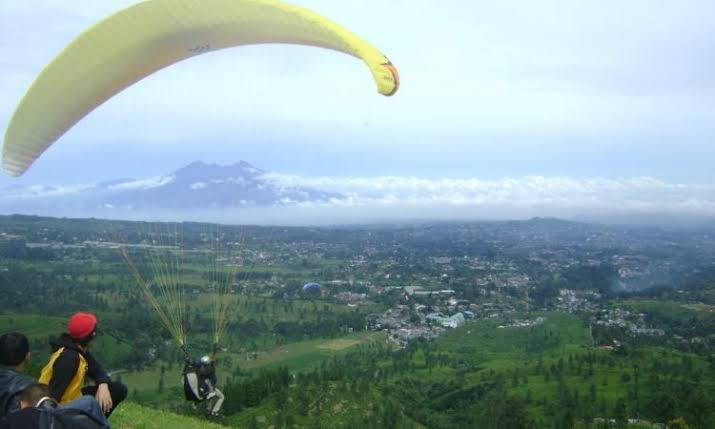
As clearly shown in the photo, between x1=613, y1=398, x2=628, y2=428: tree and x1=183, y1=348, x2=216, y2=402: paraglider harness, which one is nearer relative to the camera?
x1=183, y1=348, x2=216, y2=402: paraglider harness

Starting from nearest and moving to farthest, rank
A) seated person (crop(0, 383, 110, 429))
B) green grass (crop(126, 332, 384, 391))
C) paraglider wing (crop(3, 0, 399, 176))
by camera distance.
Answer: seated person (crop(0, 383, 110, 429)), paraglider wing (crop(3, 0, 399, 176)), green grass (crop(126, 332, 384, 391))

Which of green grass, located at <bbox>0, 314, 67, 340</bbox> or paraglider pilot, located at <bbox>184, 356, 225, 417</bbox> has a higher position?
paraglider pilot, located at <bbox>184, 356, 225, 417</bbox>

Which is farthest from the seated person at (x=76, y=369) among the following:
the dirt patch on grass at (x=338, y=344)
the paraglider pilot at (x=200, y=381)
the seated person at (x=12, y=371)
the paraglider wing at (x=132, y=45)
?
the dirt patch on grass at (x=338, y=344)

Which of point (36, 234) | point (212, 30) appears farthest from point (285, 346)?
point (36, 234)

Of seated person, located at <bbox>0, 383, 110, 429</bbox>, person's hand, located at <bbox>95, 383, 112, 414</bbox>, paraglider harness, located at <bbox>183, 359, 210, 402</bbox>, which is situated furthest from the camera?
paraglider harness, located at <bbox>183, 359, 210, 402</bbox>

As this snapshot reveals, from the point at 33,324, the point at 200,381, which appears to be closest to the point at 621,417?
the point at 200,381

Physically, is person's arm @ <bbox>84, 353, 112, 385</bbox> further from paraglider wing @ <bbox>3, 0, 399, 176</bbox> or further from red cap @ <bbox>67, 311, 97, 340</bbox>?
paraglider wing @ <bbox>3, 0, 399, 176</bbox>

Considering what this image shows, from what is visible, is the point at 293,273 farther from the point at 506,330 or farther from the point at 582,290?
the point at 582,290

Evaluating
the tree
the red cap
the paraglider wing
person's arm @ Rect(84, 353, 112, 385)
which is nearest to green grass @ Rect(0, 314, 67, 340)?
the tree
